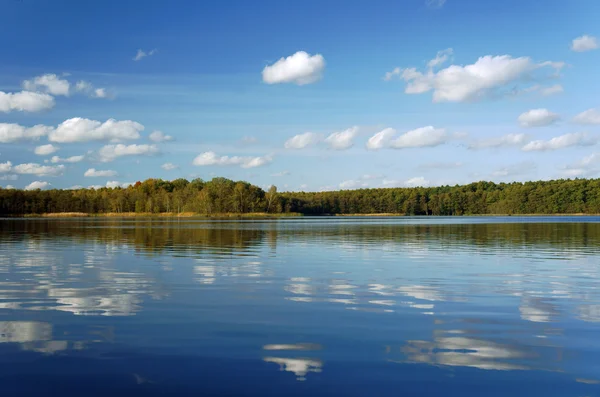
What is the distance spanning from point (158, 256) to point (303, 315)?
1832 cm

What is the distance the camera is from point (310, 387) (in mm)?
8289

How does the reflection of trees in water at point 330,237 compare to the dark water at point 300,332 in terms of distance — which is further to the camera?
the reflection of trees in water at point 330,237

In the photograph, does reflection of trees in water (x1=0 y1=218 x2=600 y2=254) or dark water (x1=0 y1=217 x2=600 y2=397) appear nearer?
dark water (x1=0 y1=217 x2=600 y2=397)

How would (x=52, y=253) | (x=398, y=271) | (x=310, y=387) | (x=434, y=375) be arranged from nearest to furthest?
(x=310, y=387), (x=434, y=375), (x=398, y=271), (x=52, y=253)

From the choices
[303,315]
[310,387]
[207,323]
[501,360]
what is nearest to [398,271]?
[303,315]

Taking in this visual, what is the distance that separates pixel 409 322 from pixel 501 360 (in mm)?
3337

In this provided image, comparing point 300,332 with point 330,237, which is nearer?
point 300,332

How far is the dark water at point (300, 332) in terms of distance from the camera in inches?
336

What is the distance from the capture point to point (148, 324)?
1272 cm

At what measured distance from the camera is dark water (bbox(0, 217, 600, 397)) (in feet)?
28.0

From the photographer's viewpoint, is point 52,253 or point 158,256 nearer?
point 158,256

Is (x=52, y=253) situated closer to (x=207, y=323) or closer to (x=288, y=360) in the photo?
(x=207, y=323)

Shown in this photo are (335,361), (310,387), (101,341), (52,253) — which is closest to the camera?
(310,387)

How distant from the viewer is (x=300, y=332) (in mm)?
11969
